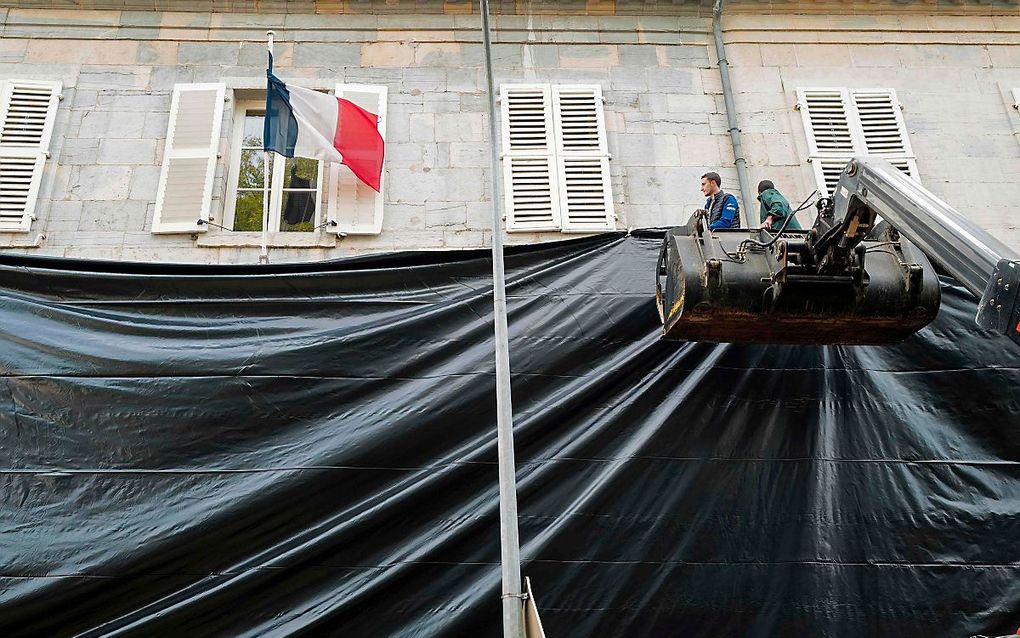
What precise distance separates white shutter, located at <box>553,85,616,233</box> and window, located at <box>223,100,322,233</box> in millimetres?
2088

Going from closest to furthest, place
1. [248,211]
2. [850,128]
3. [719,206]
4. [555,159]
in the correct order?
[719,206], [248,211], [555,159], [850,128]

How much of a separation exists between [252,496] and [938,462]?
402cm

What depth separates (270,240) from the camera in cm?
721

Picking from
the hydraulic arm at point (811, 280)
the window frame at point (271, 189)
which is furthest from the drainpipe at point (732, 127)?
the window frame at point (271, 189)

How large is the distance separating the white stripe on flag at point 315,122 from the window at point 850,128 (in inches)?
160

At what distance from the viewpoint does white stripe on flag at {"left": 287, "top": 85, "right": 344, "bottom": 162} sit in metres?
7.29

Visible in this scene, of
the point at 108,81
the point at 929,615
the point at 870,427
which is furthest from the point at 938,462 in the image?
the point at 108,81

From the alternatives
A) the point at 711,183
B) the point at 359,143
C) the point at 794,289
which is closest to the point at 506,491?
the point at 794,289

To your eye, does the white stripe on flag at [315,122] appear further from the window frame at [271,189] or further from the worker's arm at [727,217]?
the worker's arm at [727,217]

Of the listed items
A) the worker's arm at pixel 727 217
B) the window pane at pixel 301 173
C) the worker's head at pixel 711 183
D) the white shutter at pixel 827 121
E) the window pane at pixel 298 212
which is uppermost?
the white shutter at pixel 827 121

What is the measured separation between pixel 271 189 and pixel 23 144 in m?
2.06

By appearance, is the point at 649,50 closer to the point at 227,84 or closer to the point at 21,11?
the point at 227,84

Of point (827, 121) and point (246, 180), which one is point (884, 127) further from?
point (246, 180)

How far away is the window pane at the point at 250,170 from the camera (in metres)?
7.70
